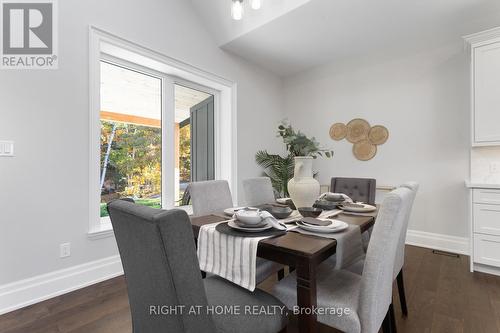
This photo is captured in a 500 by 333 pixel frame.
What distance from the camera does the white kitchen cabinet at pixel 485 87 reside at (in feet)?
7.98

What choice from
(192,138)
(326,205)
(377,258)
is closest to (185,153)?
(192,138)

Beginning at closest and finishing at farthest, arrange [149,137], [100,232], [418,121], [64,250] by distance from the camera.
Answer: [64,250] < [100,232] < [149,137] < [418,121]

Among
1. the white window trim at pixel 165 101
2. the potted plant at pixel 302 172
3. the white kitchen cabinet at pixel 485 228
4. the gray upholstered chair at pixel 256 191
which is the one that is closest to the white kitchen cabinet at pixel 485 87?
the white kitchen cabinet at pixel 485 228

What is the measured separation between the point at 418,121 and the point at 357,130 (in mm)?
753

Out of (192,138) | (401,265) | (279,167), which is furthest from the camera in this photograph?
(279,167)

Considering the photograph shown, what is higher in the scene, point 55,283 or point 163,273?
point 163,273

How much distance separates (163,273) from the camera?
0.74 metres

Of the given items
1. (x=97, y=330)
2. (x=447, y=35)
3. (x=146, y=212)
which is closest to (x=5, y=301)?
(x=97, y=330)

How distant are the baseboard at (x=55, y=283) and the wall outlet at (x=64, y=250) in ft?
0.39

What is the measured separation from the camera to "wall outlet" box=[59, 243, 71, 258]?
6.68 feet

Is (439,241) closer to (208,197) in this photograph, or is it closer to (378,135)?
(378,135)


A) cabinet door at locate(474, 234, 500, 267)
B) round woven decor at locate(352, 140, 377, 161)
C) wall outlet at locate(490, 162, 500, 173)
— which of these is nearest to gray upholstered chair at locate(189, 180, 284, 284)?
cabinet door at locate(474, 234, 500, 267)

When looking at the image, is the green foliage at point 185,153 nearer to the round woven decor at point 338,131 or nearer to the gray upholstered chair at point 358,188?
the gray upholstered chair at point 358,188

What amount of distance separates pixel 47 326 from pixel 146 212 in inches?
64.8
